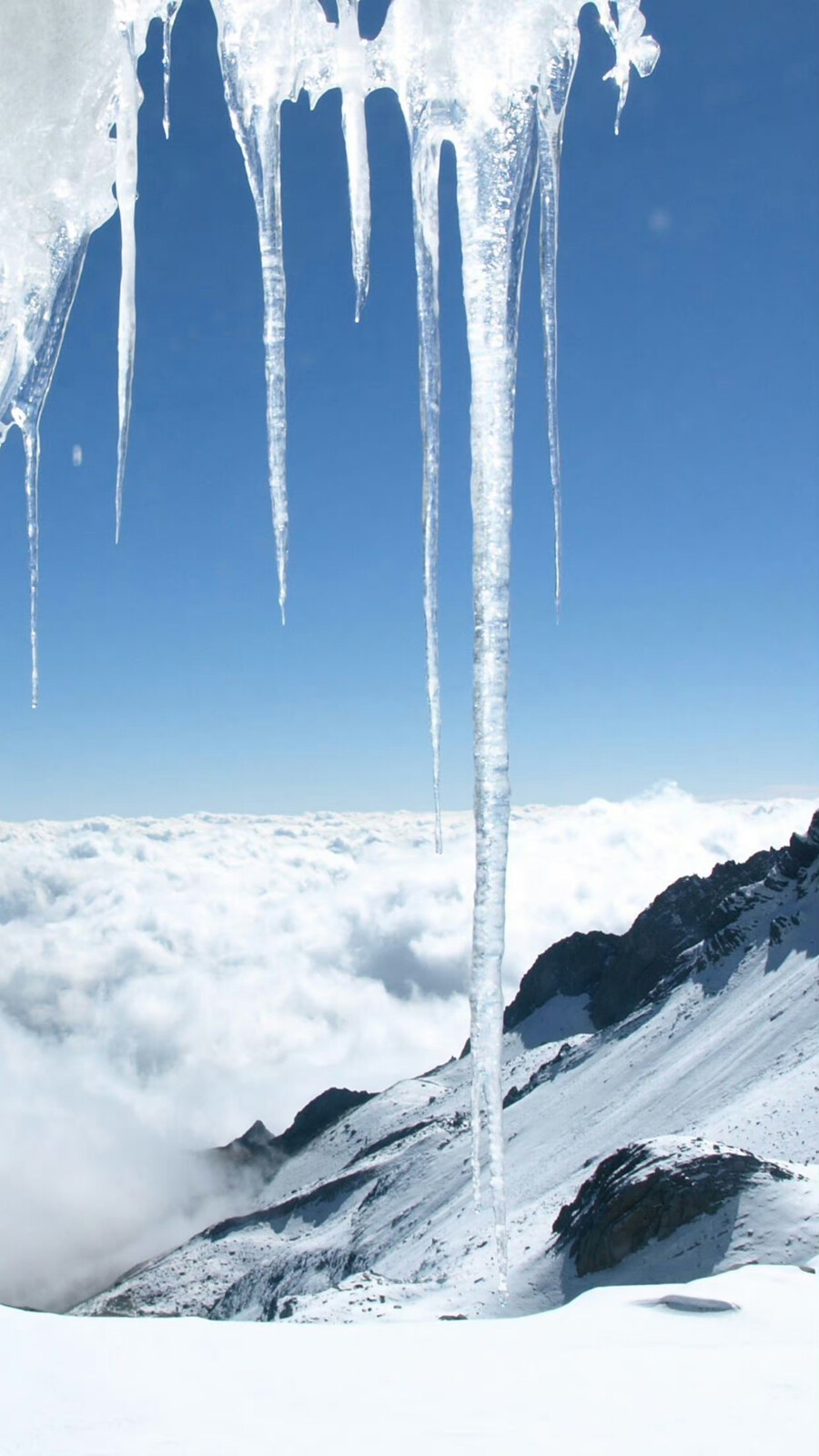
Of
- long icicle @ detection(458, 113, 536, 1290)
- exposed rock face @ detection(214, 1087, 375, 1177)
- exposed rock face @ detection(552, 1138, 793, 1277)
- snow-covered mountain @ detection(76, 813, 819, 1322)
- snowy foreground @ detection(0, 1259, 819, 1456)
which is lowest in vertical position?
exposed rock face @ detection(214, 1087, 375, 1177)

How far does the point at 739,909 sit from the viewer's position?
387ft

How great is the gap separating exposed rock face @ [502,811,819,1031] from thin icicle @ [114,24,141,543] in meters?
115

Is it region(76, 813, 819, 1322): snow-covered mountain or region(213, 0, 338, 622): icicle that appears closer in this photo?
region(213, 0, 338, 622): icicle

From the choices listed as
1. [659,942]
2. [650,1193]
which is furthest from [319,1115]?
[650,1193]

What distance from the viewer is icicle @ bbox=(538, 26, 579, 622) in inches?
307

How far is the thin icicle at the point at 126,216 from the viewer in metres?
8.21

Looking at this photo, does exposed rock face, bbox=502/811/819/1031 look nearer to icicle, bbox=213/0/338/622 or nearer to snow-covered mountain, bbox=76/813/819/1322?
snow-covered mountain, bbox=76/813/819/1322

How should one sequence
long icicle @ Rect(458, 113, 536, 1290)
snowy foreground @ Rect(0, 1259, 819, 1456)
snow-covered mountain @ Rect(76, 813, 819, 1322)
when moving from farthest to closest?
snow-covered mountain @ Rect(76, 813, 819, 1322) < long icicle @ Rect(458, 113, 536, 1290) < snowy foreground @ Rect(0, 1259, 819, 1456)

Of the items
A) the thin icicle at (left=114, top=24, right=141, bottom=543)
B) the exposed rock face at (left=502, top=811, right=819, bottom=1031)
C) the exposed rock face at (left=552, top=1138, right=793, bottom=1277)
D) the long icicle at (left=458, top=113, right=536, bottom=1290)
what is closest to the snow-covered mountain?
the exposed rock face at (left=552, top=1138, right=793, bottom=1277)

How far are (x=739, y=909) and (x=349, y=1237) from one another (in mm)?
61957

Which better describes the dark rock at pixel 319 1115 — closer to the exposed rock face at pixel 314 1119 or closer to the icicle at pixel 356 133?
the exposed rock face at pixel 314 1119

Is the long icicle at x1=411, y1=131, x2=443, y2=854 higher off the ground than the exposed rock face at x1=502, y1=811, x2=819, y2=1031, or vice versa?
the long icicle at x1=411, y1=131, x2=443, y2=854

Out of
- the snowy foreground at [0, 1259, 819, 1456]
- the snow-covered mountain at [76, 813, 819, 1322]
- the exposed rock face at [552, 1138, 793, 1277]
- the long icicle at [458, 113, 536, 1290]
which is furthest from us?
the snow-covered mountain at [76, 813, 819, 1322]

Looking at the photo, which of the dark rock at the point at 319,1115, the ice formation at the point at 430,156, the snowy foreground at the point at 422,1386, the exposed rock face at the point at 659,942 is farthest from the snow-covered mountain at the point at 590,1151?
the ice formation at the point at 430,156
